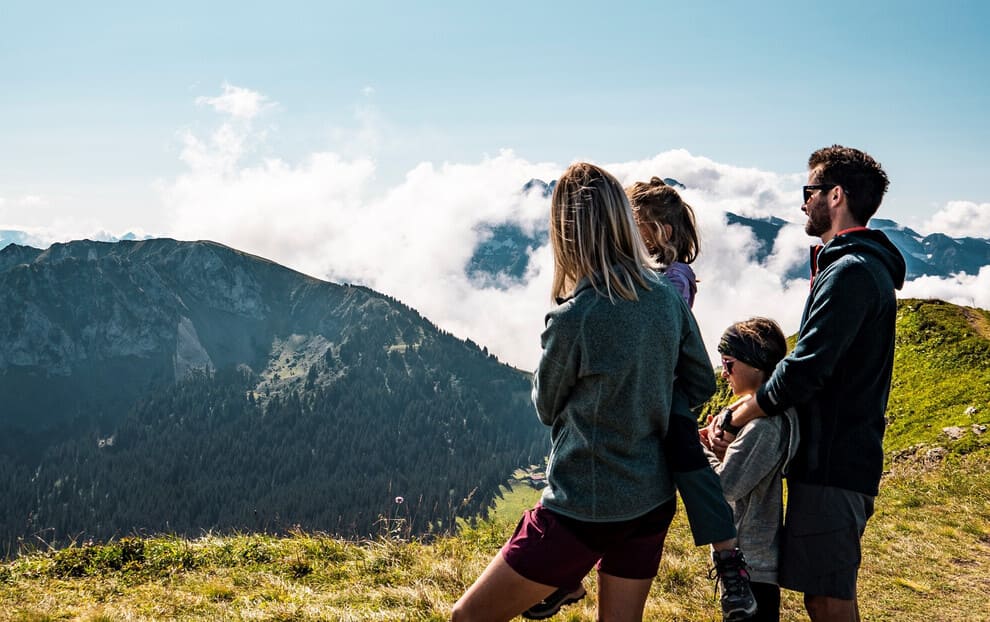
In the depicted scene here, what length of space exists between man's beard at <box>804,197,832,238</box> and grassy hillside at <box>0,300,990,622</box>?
4490 mm

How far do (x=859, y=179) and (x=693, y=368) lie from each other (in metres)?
2.01

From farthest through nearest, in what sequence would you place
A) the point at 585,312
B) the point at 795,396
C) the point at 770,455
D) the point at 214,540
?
the point at 214,540
the point at 770,455
the point at 795,396
the point at 585,312

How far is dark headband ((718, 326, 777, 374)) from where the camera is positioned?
4910 millimetres

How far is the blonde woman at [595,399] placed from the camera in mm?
3525

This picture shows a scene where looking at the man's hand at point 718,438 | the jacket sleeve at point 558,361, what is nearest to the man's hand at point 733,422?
the man's hand at point 718,438

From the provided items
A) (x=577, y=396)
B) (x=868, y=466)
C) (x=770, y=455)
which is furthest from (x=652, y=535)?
(x=868, y=466)

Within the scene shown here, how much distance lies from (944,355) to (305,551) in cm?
1925

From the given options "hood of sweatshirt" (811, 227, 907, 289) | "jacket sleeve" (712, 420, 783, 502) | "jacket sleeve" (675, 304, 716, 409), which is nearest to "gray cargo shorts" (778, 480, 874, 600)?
"jacket sleeve" (712, 420, 783, 502)

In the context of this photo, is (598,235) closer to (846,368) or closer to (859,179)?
(846,368)

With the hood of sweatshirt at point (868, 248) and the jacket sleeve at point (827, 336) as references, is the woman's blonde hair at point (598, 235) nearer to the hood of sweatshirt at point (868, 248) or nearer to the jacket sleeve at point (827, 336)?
the jacket sleeve at point (827, 336)

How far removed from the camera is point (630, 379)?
11.6 feet

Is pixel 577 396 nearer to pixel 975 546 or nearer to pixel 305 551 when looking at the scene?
pixel 305 551

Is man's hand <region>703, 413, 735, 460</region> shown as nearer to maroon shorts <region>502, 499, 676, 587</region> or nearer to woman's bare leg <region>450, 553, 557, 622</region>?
maroon shorts <region>502, 499, 676, 587</region>

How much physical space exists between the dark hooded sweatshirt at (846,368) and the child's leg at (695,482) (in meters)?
0.89
